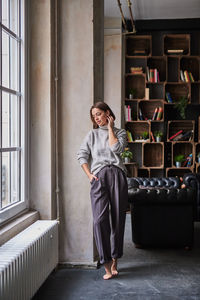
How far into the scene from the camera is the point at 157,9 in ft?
24.8

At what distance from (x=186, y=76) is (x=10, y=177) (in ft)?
18.9

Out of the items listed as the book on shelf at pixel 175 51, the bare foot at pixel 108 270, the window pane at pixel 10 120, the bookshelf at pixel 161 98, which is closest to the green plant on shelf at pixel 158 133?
the bookshelf at pixel 161 98

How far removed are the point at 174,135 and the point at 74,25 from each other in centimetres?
470

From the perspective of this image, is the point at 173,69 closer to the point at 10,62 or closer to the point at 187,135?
the point at 187,135

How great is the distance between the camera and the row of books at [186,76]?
8.16m

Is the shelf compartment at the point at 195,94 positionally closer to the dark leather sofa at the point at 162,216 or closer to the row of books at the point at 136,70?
the row of books at the point at 136,70

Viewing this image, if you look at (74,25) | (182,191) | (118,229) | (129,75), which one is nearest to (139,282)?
(118,229)

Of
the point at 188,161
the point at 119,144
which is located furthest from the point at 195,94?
the point at 119,144

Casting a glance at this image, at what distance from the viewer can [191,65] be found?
27.5ft

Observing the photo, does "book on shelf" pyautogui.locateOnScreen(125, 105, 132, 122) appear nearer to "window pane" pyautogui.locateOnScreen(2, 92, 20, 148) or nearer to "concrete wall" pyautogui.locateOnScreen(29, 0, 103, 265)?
"concrete wall" pyautogui.locateOnScreen(29, 0, 103, 265)

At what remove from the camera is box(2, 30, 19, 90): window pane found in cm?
318

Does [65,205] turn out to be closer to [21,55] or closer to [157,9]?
[21,55]

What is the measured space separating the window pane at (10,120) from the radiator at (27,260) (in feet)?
2.48

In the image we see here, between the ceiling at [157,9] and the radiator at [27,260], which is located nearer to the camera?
the radiator at [27,260]
